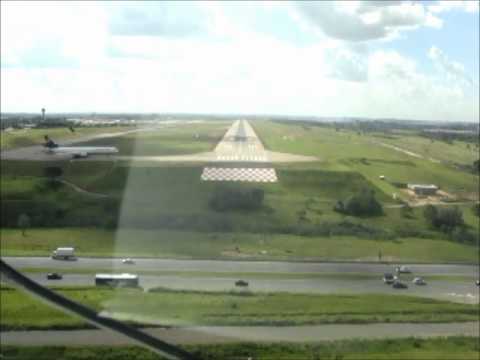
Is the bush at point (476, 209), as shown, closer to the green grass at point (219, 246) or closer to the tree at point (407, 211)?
the tree at point (407, 211)

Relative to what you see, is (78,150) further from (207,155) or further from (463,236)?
(463,236)

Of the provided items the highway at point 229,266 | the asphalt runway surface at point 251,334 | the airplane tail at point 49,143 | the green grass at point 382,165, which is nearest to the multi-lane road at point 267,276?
the highway at point 229,266

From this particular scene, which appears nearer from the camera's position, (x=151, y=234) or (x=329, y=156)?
(x=151, y=234)

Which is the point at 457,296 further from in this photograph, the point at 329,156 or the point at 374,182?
the point at 329,156

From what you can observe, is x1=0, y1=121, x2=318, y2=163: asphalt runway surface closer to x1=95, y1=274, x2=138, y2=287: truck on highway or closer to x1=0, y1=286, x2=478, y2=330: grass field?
x1=95, y1=274, x2=138, y2=287: truck on highway

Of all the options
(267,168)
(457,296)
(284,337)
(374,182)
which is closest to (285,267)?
(457,296)

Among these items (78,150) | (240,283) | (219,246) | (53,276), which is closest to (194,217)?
(219,246)

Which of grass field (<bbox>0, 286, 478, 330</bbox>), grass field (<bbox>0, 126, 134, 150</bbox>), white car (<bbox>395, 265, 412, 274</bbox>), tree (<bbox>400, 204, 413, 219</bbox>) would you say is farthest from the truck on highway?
tree (<bbox>400, 204, 413, 219</bbox>)
